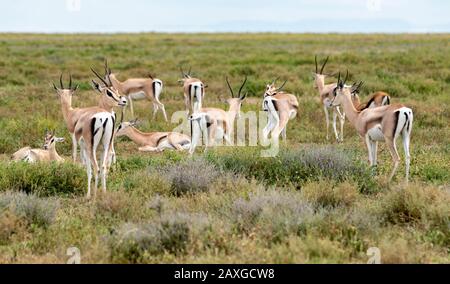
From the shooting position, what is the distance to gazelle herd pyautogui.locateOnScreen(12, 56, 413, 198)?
824 cm

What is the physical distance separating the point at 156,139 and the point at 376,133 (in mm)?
4520

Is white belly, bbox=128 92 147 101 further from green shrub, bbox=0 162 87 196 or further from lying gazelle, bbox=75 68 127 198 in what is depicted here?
lying gazelle, bbox=75 68 127 198

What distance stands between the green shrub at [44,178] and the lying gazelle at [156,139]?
3.44m

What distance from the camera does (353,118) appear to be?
991 cm

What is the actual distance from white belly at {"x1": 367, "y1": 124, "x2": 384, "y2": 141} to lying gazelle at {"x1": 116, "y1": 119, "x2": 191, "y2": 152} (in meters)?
3.89

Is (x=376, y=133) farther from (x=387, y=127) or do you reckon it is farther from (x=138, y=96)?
(x=138, y=96)

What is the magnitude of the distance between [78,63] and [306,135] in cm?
1469

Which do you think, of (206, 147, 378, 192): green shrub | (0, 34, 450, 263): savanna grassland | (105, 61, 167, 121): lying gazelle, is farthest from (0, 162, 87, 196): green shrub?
(105, 61, 167, 121): lying gazelle

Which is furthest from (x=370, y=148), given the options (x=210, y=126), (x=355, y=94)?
(x=355, y=94)

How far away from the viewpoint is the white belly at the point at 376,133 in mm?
8992

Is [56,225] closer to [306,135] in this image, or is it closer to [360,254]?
[360,254]

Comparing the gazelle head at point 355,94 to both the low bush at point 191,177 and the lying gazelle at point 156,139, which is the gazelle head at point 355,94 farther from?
the low bush at point 191,177

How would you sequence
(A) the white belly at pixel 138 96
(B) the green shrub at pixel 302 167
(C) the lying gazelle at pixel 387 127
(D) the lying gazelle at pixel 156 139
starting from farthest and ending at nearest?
(A) the white belly at pixel 138 96 → (D) the lying gazelle at pixel 156 139 → (C) the lying gazelle at pixel 387 127 → (B) the green shrub at pixel 302 167

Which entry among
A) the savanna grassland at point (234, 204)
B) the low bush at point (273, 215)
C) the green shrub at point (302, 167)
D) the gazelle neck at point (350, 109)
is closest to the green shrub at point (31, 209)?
the savanna grassland at point (234, 204)
